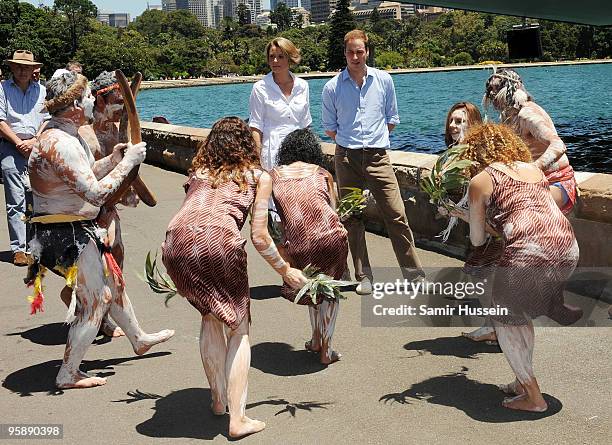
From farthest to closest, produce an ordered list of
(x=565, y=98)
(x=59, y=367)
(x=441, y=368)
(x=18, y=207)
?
(x=565, y=98) → (x=18, y=207) → (x=59, y=367) → (x=441, y=368)

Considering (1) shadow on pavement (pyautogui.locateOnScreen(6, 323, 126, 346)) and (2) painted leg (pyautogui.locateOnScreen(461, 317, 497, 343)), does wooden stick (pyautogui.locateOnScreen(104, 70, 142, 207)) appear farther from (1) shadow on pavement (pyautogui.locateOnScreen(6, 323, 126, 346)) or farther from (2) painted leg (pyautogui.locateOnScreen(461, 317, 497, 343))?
(2) painted leg (pyautogui.locateOnScreen(461, 317, 497, 343))

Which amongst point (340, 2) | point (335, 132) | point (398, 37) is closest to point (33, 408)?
point (335, 132)

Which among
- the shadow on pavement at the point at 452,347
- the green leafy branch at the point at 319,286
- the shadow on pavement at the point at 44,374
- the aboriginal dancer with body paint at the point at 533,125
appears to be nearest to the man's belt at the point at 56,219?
the shadow on pavement at the point at 44,374

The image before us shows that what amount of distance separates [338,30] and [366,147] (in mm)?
109598

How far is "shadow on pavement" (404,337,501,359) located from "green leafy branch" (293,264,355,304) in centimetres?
97

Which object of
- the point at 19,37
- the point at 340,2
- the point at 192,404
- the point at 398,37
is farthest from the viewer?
the point at 398,37

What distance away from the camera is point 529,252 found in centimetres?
475

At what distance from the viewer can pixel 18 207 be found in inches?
358

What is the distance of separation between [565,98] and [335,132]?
1618 inches

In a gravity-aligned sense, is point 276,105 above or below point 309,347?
above

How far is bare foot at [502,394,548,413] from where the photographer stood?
4.80 metres

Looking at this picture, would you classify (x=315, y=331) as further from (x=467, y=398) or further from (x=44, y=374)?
(x=44, y=374)

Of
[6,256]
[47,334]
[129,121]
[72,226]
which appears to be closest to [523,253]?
[129,121]

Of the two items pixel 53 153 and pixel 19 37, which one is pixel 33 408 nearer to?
pixel 53 153
